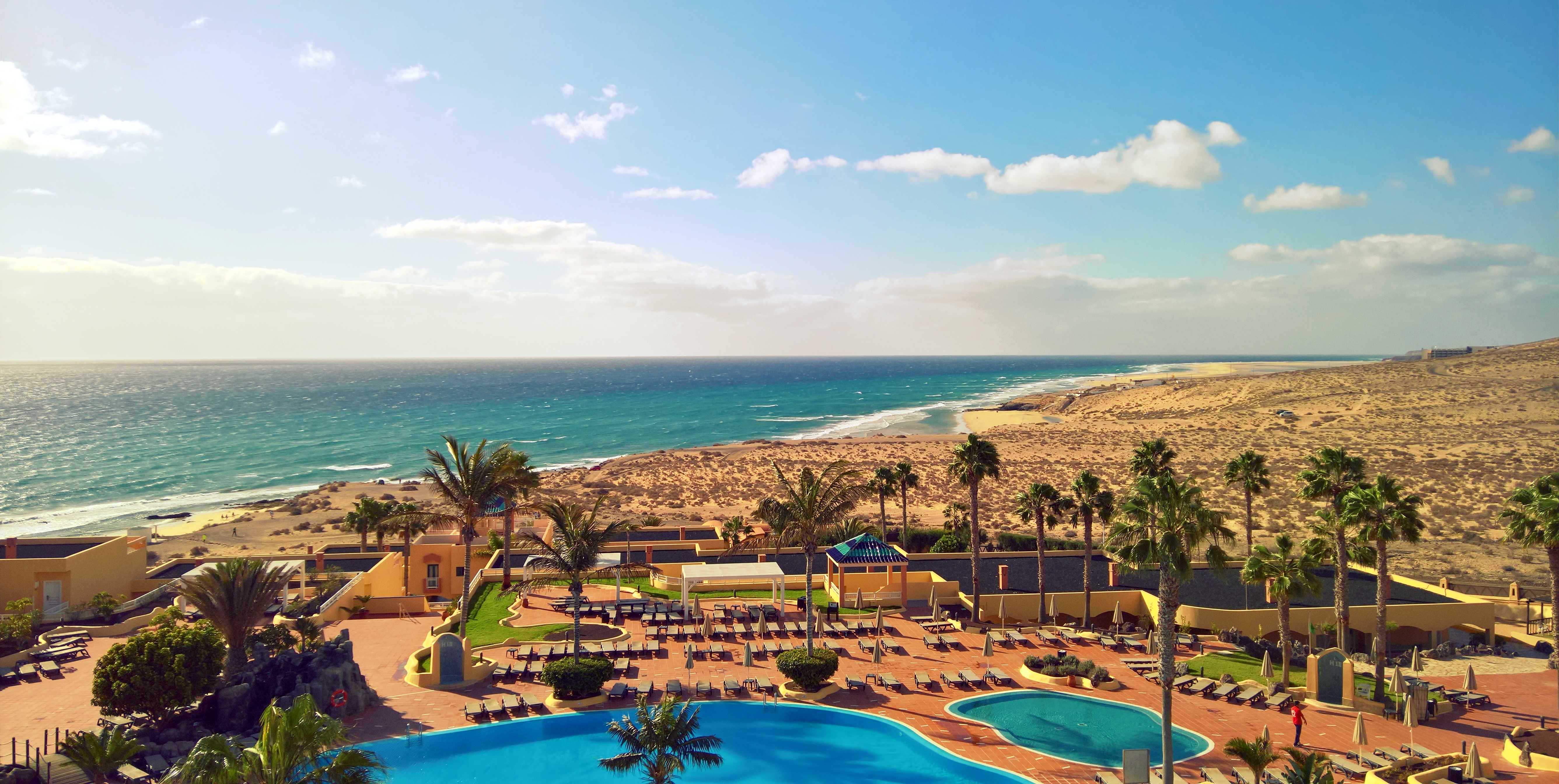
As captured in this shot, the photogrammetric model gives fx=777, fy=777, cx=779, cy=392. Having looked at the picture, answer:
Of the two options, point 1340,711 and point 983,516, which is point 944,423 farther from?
point 1340,711

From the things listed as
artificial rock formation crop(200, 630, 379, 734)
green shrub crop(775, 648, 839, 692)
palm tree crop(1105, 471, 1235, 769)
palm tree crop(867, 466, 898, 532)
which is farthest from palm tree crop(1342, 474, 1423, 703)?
artificial rock formation crop(200, 630, 379, 734)

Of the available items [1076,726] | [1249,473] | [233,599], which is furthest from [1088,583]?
[233,599]

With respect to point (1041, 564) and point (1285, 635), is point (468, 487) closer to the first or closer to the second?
point (1041, 564)

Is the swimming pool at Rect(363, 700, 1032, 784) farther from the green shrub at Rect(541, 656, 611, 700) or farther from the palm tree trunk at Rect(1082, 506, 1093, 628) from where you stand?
the palm tree trunk at Rect(1082, 506, 1093, 628)

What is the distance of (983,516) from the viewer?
2172 inches

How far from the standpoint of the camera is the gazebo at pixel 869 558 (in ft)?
99.8

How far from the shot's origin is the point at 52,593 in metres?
28.9

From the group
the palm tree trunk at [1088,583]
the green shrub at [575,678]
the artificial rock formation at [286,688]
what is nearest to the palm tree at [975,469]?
the palm tree trunk at [1088,583]

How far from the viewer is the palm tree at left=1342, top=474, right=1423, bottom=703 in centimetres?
2092

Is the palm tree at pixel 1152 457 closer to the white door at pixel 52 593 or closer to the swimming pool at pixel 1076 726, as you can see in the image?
the swimming pool at pixel 1076 726

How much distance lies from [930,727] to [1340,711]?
11157 mm

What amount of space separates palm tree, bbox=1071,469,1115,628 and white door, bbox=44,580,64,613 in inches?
1485

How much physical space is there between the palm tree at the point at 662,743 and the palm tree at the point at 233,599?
11675mm

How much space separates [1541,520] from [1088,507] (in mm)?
12247
